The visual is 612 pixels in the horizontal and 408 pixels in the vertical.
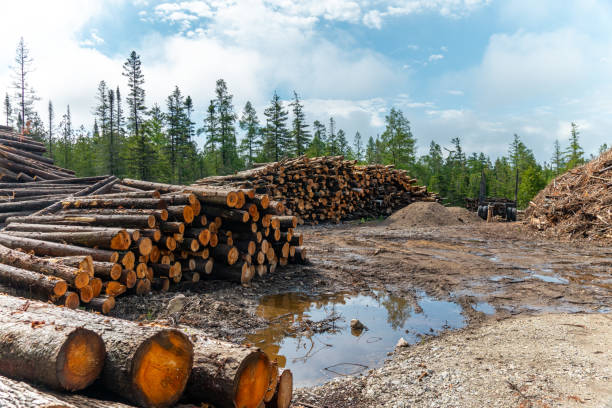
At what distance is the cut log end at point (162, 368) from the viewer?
2.37m

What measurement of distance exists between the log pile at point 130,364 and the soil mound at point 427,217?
600 inches

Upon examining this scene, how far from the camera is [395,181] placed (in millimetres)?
21469

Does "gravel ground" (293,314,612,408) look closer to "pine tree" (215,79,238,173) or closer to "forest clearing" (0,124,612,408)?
"forest clearing" (0,124,612,408)

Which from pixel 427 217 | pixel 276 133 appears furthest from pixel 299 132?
pixel 427 217

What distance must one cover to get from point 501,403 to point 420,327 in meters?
2.32

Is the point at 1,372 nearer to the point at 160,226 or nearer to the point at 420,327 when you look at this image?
the point at 160,226

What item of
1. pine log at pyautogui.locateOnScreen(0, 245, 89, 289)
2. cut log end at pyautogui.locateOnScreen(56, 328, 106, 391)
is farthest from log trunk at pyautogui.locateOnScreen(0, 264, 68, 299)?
cut log end at pyautogui.locateOnScreen(56, 328, 106, 391)

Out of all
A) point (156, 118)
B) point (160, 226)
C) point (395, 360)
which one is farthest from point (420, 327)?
point (156, 118)

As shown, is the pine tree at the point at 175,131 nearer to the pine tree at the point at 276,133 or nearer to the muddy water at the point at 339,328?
the pine tree at the point at 276,133

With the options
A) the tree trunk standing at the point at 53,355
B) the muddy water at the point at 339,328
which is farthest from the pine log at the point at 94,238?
the tree trunk standing at the point at 53,355

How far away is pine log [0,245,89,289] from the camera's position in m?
5.09

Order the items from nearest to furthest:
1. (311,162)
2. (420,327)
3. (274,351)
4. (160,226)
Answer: (274,351)
(420,327)
(160,226)
(311,162)

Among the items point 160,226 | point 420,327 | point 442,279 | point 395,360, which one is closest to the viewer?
point 395,360

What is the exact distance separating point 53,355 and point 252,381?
4.12ft
